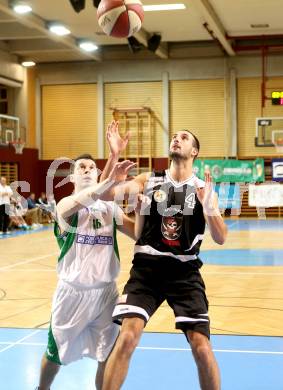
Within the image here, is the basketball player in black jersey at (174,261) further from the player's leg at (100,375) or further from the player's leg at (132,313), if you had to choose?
the player's leg at (100,375)

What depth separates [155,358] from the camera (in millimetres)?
6027

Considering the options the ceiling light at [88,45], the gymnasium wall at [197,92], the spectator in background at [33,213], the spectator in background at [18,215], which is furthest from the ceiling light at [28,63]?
the spectator in background at [18,215]

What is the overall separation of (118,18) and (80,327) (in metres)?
3.92

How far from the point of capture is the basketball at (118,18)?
6.93 meters

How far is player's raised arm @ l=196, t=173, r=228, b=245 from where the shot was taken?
4387 millimetres

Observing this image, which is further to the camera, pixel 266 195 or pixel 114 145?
pixel 266 195

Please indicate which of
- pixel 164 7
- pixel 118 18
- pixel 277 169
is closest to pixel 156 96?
pixel 277 169

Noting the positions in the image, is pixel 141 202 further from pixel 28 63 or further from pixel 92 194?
pixel 28 63

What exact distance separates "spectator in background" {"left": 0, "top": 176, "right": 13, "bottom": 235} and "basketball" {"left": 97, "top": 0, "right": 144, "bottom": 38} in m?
13.5

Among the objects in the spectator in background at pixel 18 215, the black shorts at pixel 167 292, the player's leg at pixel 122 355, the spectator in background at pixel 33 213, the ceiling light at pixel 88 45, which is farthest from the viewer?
the ceiling light at pixel 88 45

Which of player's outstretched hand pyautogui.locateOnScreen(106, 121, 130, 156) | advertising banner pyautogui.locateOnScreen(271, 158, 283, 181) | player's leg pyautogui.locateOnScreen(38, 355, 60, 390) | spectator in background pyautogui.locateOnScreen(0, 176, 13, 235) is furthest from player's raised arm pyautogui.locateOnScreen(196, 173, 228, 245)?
advertising banner pyautogui.locateOnScreen(271, 158, 283, 181)

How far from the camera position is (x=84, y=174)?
4469 millimetres

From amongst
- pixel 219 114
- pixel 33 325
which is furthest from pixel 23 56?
pixel 33 325

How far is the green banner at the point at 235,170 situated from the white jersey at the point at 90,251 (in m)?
22.0
